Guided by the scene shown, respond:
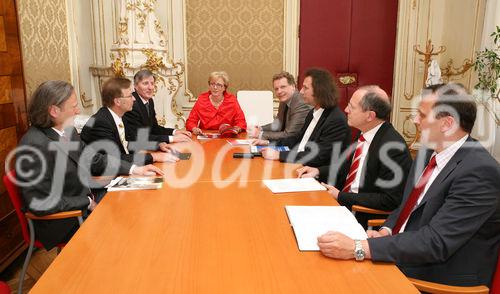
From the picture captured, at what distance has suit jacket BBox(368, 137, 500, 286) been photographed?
4.50ft

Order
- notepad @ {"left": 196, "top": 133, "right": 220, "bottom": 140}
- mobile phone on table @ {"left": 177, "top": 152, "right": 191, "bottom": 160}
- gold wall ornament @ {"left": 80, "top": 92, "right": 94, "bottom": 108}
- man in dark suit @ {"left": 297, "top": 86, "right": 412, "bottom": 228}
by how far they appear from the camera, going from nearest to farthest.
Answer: man in dark suit @ {"left": 297, "top": 86, "right": 412, "bottom": 228}, mobile phone on table @ {"left": 177, "top": 152, "right": 191, "bottom": 160}, notepad @ {"left": 196, "top": 133, "right": 220, "bottom": 140}, gold wall ornament @ {"left": 80, "top": 92, "right": 94, "bottom": 108}

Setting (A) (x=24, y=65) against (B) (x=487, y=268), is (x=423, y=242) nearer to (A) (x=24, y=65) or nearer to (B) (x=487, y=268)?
(B) (x=487, y=268)

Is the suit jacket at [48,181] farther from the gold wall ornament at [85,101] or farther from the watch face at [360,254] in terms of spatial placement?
the gold wall ornament at [85,101]

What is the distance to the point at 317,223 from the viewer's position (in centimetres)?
160

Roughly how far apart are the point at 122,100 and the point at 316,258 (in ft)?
6.75

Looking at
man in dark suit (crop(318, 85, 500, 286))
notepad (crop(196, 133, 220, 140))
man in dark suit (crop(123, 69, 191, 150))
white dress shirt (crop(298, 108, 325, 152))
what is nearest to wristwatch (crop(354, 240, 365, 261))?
man in dark suit (crop(318, 85, 500, 286))

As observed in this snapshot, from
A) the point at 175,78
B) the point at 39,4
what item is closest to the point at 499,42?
the point at 175,78

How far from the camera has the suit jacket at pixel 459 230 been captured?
1.37 meters

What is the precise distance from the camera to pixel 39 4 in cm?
361

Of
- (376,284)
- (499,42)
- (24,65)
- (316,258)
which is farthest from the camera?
(499,42)

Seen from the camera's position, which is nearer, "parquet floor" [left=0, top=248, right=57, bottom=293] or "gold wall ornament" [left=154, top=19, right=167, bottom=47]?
"parquet floor" [left=0, top=248, right=57, bottom=293]

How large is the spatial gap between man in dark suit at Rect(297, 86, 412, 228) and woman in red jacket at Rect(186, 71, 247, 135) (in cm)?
196
